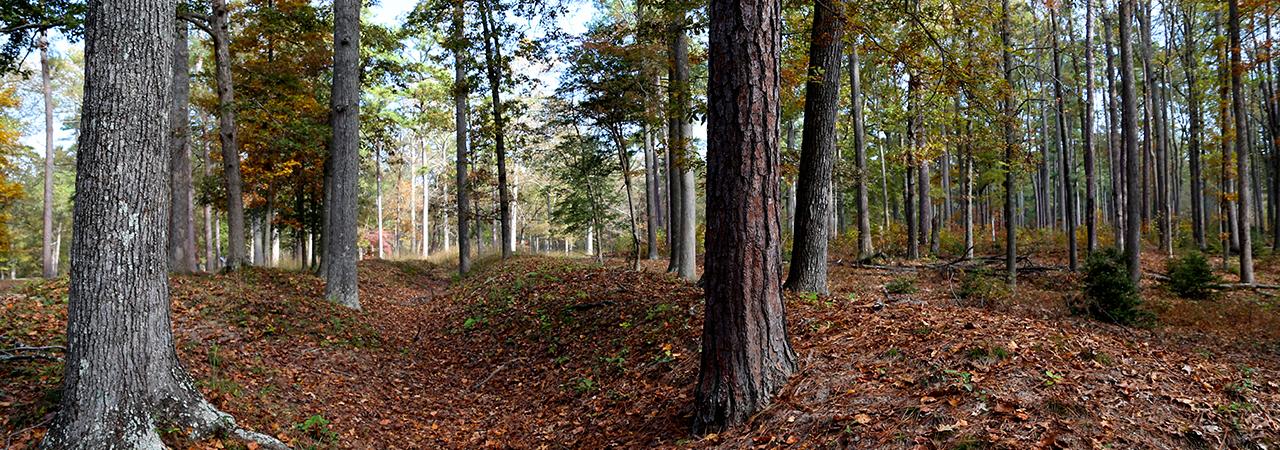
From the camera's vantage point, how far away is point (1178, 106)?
112 feet

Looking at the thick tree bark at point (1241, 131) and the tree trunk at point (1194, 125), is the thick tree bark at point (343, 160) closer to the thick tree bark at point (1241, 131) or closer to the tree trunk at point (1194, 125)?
the thick tree bark at point (1241, 131)

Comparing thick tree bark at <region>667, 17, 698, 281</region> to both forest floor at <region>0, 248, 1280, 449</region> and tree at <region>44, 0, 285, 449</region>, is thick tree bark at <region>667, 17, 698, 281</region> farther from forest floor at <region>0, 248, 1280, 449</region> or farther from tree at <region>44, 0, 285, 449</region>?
tree at <region>44, 0, 285, 449</region>

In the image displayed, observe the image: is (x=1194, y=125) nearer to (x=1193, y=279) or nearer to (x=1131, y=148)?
(x=1131, y=148)

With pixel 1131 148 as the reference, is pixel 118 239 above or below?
below

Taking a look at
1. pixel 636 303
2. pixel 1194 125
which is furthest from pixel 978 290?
pixel 1194 125

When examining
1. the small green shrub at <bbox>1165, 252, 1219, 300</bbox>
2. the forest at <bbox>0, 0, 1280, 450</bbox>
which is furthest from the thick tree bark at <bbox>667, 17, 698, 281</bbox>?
the small green shrub at <bbox>1165, 252, 1219, 300</bbox>

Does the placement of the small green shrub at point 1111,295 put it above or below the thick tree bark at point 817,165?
below

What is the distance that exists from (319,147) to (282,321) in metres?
7.55

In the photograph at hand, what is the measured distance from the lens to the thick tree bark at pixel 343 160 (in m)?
10.5

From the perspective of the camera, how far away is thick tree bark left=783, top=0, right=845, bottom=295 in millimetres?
7211

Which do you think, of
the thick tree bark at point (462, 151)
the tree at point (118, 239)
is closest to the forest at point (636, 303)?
the tree at point (118, 239)

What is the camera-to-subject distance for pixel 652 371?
588 cm

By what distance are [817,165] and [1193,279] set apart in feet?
36.7

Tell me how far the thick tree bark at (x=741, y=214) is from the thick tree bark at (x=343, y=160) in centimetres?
858
